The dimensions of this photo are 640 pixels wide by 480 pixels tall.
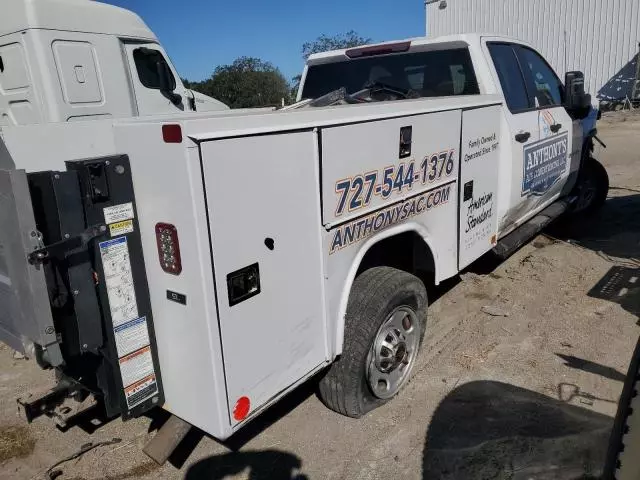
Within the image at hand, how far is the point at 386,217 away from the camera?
9.55 ft

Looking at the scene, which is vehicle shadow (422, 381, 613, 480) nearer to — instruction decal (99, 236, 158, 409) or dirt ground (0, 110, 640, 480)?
dirt ground (0, 110, 640, 480)

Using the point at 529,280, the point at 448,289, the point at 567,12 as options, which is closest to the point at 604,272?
the point at 529,280

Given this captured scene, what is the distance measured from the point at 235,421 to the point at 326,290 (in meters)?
0.74

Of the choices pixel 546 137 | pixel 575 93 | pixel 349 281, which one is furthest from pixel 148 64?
pixel 349 281

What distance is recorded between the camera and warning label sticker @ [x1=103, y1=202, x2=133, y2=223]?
1.98 meters

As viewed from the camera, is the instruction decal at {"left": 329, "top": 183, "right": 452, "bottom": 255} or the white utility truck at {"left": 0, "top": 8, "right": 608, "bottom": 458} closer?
the white utility truck at {"left": 0, "top": 8, "right": 608, "bottom": 458}

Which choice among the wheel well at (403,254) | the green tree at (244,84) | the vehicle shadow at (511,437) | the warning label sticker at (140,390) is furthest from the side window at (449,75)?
the green tree at (244,84)

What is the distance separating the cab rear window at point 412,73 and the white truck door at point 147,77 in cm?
313

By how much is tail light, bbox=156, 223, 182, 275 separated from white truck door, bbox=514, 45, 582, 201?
11.7 feet

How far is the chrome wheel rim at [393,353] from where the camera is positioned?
9.91ft

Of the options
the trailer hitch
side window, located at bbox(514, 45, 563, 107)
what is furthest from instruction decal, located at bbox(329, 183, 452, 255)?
side window, located at bbox(514, 45, 563, 107)

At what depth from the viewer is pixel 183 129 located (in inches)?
71.5

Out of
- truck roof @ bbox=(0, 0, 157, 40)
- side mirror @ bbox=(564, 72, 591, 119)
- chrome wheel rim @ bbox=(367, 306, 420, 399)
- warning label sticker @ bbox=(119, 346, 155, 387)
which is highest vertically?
truck roof @ bbox=(0, 0, 157, 40)

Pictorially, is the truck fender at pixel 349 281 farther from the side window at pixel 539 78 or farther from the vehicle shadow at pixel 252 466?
the side window at pixel 539 78
